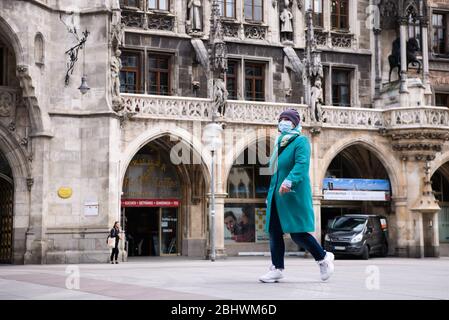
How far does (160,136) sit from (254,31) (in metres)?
7.64

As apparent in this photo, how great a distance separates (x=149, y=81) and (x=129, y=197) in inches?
183

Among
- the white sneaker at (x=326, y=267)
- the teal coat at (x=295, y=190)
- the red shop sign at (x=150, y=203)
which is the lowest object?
the white sneaker at (x=326, y=267)

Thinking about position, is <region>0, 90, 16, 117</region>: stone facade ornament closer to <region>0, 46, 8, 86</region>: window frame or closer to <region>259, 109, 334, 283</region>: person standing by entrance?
<region>0, 46, 8, 86</region>: window frame

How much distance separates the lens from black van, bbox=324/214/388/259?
95.6ft

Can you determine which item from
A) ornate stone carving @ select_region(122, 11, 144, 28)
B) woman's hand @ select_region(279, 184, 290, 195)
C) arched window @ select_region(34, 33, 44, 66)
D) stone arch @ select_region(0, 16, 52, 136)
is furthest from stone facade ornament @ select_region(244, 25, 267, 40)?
woman's hand @ select_region(279, 184, 290, 195)

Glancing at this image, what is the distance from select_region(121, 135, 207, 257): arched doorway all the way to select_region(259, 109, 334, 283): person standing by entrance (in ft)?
65.6

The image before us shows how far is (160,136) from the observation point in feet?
93.6

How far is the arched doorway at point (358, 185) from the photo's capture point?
32.2 metres

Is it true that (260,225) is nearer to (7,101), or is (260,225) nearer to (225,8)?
(225,8)

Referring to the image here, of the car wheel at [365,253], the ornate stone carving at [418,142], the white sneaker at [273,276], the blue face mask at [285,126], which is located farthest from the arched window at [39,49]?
the white sneaker at [273,276]

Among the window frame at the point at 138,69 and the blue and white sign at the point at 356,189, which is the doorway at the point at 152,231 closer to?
the window frame at the point at 138,69

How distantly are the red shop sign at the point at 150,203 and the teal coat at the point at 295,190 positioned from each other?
20149mm

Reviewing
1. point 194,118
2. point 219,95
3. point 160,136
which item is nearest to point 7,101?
point 160,136

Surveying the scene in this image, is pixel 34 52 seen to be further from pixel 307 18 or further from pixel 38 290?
pixel 38 290
